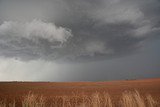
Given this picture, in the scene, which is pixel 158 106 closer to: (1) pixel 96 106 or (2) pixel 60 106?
(1) pixel 96 106

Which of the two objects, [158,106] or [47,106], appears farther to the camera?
[47,106]

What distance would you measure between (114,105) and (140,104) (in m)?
5.79

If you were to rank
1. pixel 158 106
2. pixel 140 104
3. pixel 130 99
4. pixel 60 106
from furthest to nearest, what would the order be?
pixel 60 106
pixel 158 106
pixel 130 99
pixel 140 104

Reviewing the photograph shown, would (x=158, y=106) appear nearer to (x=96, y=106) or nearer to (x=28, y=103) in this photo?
(x=96, y=106)

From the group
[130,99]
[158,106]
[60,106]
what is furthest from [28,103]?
[158,106]

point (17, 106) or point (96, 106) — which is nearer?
point (96, 106)

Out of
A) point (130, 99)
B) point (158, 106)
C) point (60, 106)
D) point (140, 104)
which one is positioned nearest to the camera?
point (140, 104)

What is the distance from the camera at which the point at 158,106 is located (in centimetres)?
1741

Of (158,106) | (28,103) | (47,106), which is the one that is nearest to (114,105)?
(158,106)

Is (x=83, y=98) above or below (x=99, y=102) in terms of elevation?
above

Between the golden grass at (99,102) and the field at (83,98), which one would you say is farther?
the field at (83,98)

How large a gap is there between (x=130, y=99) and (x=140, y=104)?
3.46 ft

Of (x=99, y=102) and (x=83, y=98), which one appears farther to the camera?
(x=83, y=98)

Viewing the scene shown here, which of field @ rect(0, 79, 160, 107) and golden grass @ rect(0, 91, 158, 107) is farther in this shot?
field @ rect(0, 79, 160, 107)
